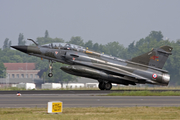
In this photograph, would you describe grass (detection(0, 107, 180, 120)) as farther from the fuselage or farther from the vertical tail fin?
the vertical tail fin

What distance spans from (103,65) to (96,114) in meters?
17.2

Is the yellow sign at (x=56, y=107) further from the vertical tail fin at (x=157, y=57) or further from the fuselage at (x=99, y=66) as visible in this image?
the vertical tail fin at (x=157, y=57)

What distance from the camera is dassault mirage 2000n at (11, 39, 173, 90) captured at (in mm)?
32250

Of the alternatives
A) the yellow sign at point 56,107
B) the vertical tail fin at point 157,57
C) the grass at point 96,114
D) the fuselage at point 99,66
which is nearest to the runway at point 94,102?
the grass at point 96,114

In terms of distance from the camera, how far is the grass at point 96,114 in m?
14.6

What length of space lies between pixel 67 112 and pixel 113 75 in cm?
1649

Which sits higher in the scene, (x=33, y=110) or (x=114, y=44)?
(x=114, y=44)

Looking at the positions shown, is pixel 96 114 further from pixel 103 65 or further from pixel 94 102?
pixel 103 65

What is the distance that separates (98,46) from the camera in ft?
592

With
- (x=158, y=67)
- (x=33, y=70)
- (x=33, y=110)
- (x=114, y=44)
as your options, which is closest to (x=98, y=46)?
(x=114, y=44)

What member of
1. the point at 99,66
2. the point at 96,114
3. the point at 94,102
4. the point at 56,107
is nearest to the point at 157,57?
the point at 99,66

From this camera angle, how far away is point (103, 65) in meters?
32.7

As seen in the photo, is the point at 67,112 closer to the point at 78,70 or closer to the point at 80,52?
the point at 78,70

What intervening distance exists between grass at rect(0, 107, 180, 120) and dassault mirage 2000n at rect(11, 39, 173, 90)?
47.9 ft
